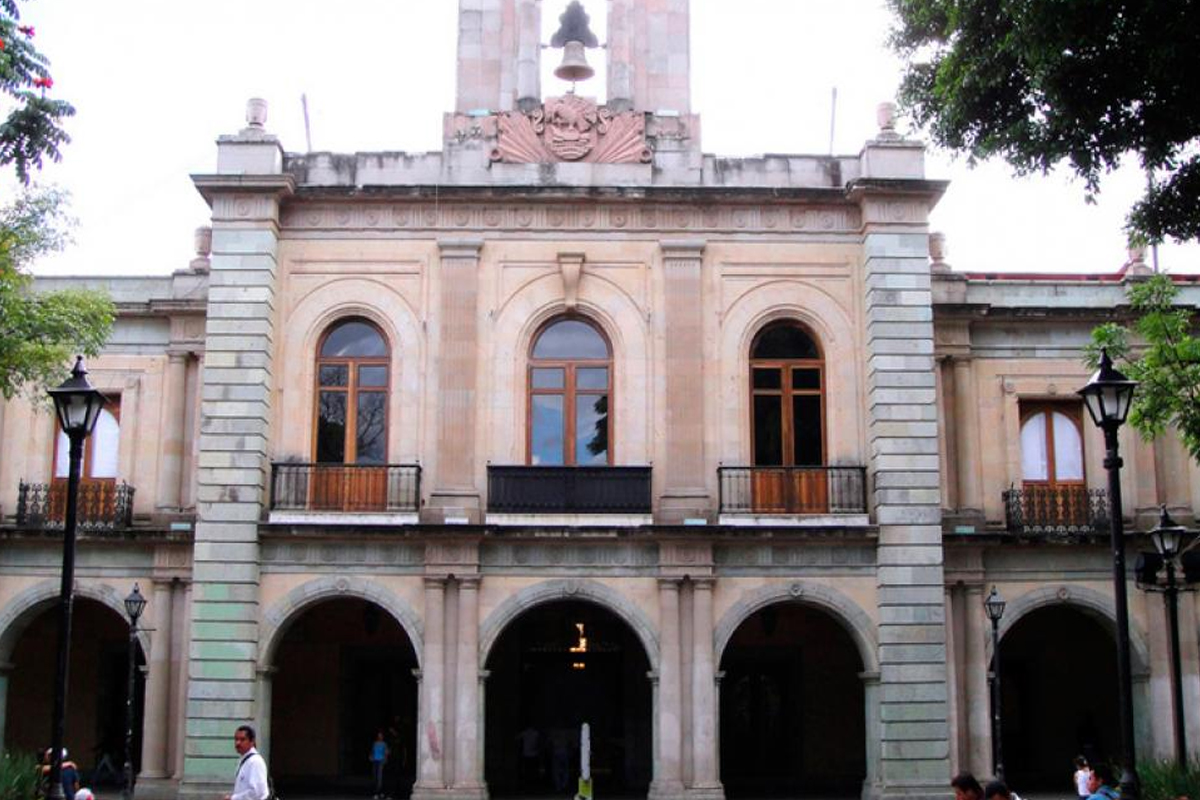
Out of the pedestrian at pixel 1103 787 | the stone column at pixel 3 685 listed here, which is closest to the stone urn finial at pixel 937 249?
the pedestrian at pixel 1103 787

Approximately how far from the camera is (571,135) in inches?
1025

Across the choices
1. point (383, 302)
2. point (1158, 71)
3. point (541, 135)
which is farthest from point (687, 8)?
point (1158, 71)

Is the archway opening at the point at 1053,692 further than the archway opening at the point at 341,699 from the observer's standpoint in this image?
Yes

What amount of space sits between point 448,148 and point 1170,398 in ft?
40.9

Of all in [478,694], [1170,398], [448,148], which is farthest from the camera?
[448,148]

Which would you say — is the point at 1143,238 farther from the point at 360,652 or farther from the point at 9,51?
the point at 360,652

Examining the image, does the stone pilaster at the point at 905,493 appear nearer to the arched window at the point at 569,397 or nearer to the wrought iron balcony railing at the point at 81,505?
the arched window at the point at 569,397

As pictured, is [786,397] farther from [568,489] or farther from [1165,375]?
[1165,375]

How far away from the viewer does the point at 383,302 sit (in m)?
25.8

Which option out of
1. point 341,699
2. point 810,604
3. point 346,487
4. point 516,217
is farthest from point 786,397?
point 341,699

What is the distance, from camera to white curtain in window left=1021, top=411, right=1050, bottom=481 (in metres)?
28.4

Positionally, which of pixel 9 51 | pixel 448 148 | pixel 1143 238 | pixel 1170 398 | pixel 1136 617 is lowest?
pixel 1136 617

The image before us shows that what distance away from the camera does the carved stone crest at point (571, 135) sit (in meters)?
26.0

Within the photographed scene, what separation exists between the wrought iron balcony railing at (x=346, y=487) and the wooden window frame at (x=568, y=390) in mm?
2102
